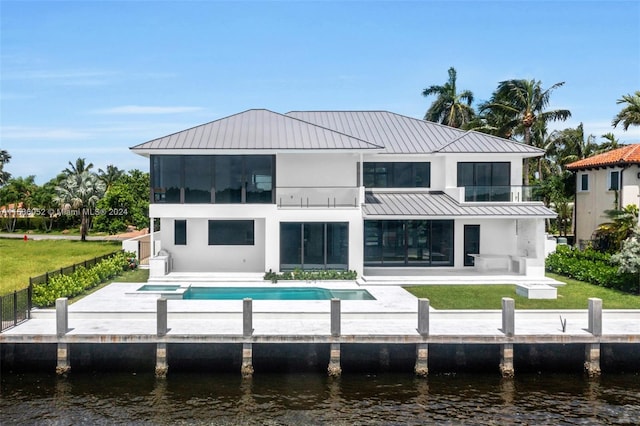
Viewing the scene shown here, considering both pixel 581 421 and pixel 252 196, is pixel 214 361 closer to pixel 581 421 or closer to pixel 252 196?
pixel 581 421

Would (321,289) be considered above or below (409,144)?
below

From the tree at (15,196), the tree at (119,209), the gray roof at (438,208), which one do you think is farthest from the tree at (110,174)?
the gray roof at (438,208)

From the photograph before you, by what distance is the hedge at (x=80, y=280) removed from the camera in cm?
2155

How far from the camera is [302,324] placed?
19.2 meters

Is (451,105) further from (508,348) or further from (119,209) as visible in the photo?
(508,348)

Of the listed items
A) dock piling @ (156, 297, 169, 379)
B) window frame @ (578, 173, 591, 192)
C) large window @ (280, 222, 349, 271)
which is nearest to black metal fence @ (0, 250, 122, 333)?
dock piling @ (156, 297, 169, 379)

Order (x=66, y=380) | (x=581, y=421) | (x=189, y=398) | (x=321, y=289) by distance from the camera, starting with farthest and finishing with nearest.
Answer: (x=321, y=289) < (x=66, y=380) < (x=189, y=398) < (x=581, y=421)

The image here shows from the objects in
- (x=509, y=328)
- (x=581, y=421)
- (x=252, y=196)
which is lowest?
(x=581, y=421)

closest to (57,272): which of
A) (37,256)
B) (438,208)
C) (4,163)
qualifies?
(438,208)

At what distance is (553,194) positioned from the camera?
4316 centimetres

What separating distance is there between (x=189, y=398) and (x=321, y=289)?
10588 mm

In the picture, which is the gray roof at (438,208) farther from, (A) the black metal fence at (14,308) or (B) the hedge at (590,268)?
(A) the black metal fence at (14,308)

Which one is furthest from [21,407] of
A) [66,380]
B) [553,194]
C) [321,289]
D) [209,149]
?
[553,194]

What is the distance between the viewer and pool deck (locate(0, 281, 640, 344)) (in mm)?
17625
